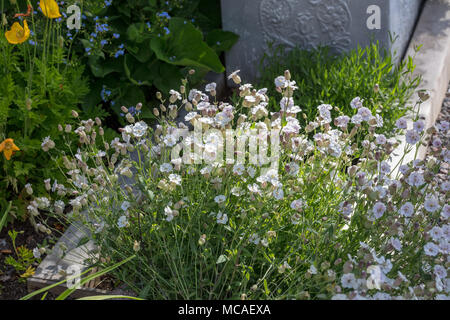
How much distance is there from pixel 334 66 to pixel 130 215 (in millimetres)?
1723

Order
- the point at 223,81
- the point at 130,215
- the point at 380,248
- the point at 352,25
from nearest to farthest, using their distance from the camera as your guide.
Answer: the point at 380,248, the point at 130,215, the point at 352,25, the point at 223,81

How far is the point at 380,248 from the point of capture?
72.2 inches

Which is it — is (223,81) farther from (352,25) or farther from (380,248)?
(380,248)

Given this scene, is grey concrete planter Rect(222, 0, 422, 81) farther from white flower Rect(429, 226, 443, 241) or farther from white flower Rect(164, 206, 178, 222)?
white flower Rect(164, 206, 178, 222)

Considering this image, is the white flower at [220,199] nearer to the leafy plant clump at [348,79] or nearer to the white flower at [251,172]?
the white flower at [251,172]

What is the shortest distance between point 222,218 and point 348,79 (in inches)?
62.4

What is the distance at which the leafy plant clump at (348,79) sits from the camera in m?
3.01

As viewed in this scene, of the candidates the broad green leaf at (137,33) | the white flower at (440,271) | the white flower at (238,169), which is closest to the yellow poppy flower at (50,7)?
the broad green leaf at (137,33)

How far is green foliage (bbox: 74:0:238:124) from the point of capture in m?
2.99

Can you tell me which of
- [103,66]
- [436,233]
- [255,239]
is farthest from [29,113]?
[436,233]

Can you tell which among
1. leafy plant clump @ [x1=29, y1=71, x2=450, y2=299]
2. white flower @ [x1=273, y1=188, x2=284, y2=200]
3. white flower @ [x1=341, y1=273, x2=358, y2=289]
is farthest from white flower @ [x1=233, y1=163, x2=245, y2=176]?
white flower @ [x1=341, y1=273, x2=358, y2=289]

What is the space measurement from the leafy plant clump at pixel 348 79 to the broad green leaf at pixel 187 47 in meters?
0.36

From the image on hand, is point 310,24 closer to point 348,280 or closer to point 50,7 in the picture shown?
point 50,7

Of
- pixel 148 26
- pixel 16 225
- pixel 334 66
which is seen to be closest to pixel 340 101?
pixel 334 66
